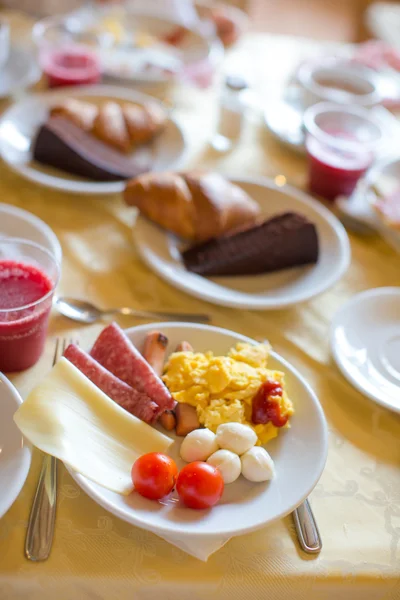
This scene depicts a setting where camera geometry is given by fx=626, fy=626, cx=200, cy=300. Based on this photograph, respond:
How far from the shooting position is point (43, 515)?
1.01 m

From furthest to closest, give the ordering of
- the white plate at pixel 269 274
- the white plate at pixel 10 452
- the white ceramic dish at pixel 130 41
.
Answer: the white ceramic dish at pixel 130 41, the white plate at pixel 269 274, the white plate at pixel 10 452

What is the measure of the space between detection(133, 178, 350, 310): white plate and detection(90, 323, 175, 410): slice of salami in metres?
0.32

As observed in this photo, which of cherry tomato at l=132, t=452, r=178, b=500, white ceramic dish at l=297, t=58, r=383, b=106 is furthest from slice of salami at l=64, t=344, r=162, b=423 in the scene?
white ceramic dish at l=297, t=58, r=383, b=106

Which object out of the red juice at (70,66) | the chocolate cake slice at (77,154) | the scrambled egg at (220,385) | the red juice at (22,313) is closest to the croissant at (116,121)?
the chocolate cake slice at (77,154)

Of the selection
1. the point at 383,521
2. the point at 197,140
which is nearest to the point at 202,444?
the point at 383,521

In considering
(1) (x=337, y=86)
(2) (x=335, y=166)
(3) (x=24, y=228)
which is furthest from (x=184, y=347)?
(1) (x=337, y=86)

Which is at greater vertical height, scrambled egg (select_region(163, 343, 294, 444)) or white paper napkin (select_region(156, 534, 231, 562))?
scrambled egg (select_region(163, 343, 294, 444))

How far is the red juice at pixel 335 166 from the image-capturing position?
6.30 ft

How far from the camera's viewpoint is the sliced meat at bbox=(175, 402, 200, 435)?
45.3 inches

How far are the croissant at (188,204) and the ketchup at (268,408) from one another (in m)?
0.62

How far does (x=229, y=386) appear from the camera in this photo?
46.9 inches

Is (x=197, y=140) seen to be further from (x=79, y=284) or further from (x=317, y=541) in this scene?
(x=317, y=541)

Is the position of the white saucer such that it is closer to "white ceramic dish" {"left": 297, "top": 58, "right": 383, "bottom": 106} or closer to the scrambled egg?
"white ceramic dish" {"left": 297, "top": 58, "right": 383, "bottom": 106}

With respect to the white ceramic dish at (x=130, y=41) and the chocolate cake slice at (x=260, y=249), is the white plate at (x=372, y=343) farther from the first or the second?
the white ceramic dish at (x=130, y=41)
